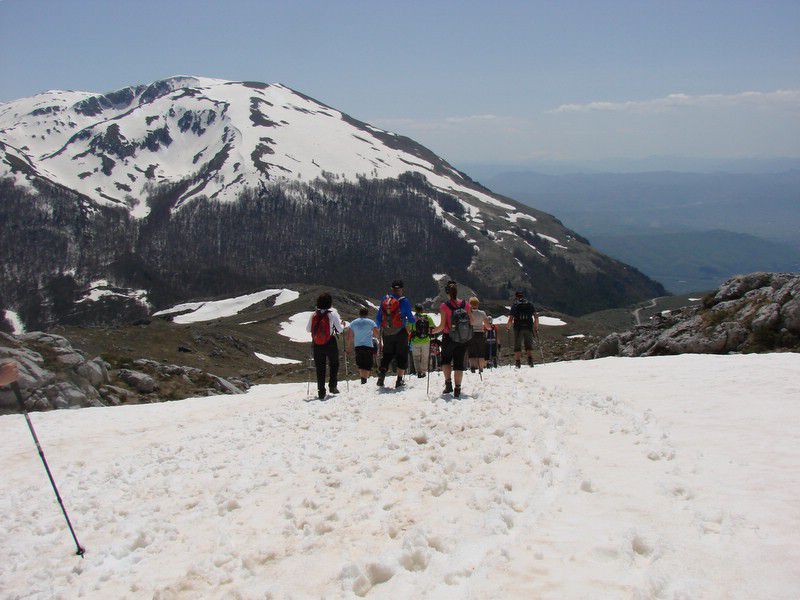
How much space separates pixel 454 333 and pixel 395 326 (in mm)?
3370

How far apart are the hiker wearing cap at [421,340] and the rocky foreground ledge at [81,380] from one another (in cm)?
1475

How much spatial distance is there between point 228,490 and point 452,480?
15.2ft

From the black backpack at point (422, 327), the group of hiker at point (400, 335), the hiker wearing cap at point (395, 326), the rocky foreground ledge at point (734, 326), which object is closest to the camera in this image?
the group of hiker at point (400, 335)

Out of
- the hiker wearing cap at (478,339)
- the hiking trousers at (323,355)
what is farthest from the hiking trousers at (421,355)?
the hiking trousers at (323,355)

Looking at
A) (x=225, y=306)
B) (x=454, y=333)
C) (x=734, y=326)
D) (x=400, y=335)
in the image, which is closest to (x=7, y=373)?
(x=454, y=333)

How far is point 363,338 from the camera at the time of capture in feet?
68.4

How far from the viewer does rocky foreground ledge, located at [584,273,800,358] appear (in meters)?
25.2

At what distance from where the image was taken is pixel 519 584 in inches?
261

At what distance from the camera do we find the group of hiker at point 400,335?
54.8 ft

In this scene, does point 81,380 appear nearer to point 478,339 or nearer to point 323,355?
point 323,355

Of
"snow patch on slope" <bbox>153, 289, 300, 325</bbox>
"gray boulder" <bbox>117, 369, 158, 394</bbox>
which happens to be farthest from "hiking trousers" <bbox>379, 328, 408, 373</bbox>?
"snow patch on slope" <bbox>153, 289, 300, 325</bbox>

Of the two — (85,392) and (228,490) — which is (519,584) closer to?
(228,490)

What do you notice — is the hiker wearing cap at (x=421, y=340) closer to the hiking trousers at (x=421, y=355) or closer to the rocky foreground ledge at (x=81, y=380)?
the hiking trousers at (x=421, y=355)

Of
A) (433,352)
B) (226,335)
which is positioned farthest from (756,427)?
(226,335)
